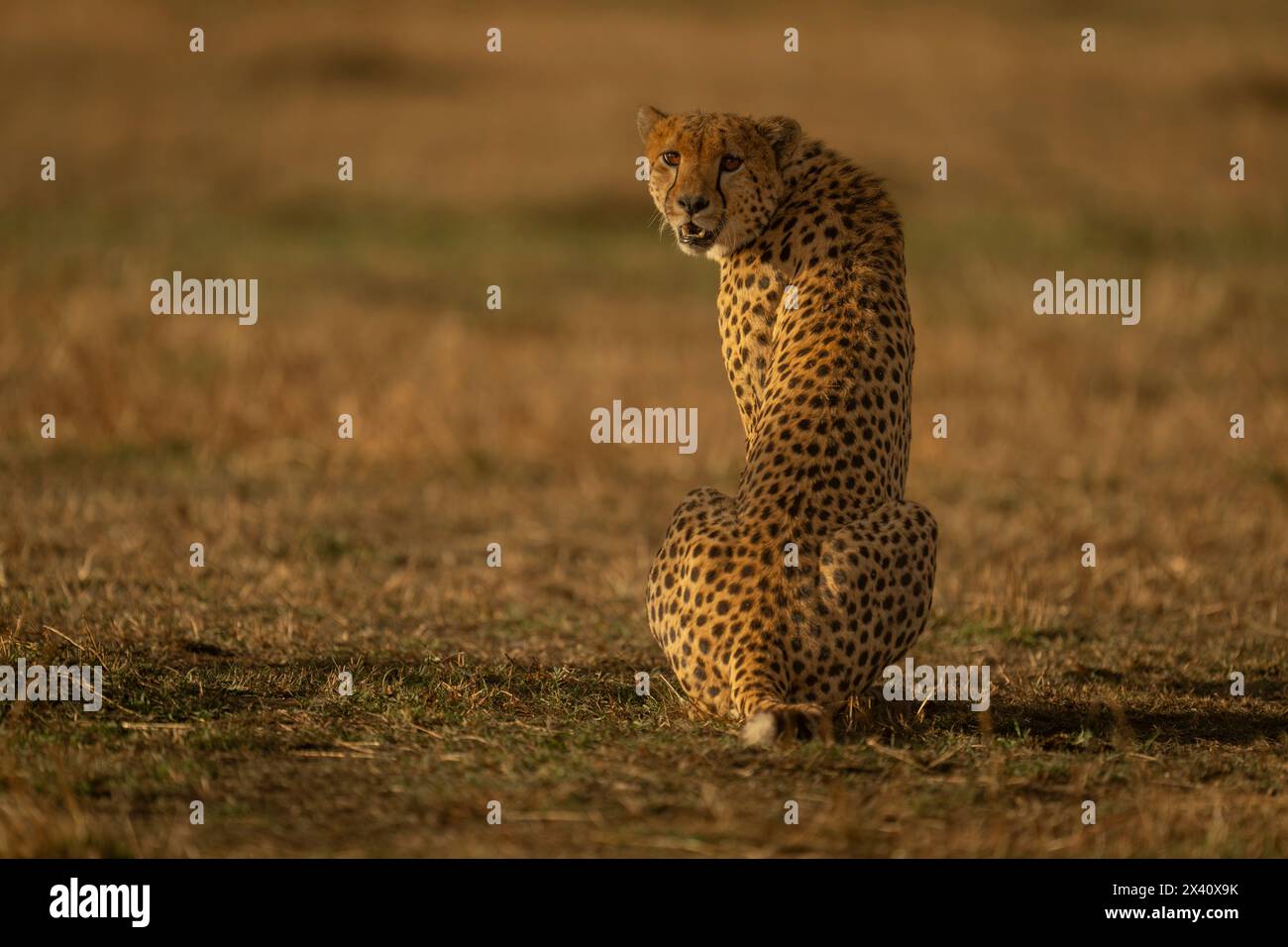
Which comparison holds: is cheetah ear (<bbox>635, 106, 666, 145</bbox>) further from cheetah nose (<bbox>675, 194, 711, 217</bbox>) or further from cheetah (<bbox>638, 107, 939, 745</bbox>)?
cheetah nose (<bbox>675, 194, 711, 217</bbox>)

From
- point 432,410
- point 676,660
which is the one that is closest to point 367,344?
point 432,410

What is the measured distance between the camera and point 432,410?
34.1 ft

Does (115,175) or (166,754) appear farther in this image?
(115,175)

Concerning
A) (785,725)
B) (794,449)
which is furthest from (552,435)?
(785,725)

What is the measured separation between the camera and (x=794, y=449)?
5.25 m

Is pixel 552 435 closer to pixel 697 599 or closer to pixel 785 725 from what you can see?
pixel 697 599

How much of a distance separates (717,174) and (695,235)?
Answer: 21cm

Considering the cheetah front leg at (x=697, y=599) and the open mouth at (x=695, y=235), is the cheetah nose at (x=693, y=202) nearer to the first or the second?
the open mouth at (x=695, y=235)

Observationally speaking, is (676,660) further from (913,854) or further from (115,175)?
(115,175)

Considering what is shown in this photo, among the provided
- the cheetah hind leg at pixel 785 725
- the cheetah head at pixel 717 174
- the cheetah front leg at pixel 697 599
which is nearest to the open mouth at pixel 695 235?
A: the cheetah head at pixel 717 174

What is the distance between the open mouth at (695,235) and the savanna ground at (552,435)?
1460 millimetres
